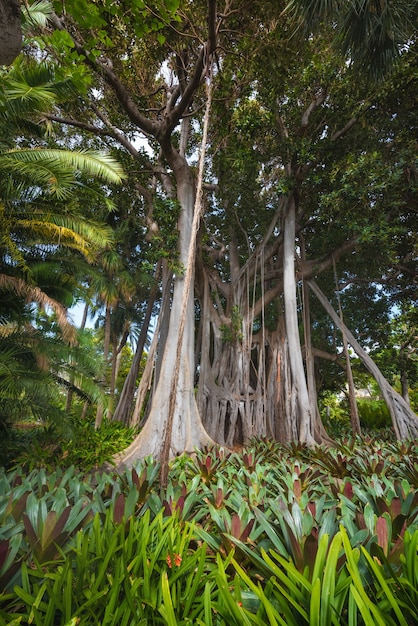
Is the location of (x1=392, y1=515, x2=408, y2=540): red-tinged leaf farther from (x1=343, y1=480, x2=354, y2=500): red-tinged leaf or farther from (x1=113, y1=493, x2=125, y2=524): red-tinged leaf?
(x1=113, y1=493, x2=125, y2=524): red-tinged leaf

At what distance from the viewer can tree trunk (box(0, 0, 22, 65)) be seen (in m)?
0.99

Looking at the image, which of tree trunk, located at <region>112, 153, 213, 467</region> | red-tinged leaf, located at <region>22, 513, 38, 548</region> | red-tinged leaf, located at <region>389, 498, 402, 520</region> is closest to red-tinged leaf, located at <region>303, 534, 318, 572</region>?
red-tinged leaf, located at <region>389, 498, 402, 520</region>

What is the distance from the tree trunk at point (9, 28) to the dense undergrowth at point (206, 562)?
1.84m

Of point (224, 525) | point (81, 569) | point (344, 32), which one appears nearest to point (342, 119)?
point (344, 32)

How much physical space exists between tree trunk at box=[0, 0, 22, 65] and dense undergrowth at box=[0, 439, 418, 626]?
1.84m

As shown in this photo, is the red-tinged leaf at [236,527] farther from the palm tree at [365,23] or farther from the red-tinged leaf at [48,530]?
the palm tree at [365,23]

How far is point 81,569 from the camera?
120 centimetres

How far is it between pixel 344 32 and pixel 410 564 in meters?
5.47

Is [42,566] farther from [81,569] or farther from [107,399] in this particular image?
[107,399]

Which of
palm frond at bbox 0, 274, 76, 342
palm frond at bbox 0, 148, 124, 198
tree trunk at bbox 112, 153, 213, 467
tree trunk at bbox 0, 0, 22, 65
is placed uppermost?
palm frond at bbox 0, 148, 124, 198

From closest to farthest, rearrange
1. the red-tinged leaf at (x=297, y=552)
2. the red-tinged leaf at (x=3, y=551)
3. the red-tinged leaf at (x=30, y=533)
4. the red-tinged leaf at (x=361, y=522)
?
the red-tinged leaf at (x=3, y=551), the red-tinged leaf at (x=297, y=552), the red-tinged leaf at (x=30, y=533), the red-tinged leaf at (x=361, y=522)

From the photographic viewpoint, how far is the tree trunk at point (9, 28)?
99 centimetres

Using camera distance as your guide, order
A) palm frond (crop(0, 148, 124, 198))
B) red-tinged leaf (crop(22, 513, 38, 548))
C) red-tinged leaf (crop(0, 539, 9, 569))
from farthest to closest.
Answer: palm frond (crop(0, 148, 124, 198))
red-tinged leaf (crop(22, 513, 38, 548))
red-tinged leaf (crop(0, 539, 9, 569))

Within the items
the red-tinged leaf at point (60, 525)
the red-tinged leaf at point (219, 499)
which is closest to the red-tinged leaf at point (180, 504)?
the red-tinged leaf at point (219, 499)
